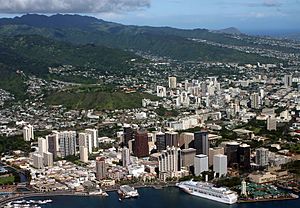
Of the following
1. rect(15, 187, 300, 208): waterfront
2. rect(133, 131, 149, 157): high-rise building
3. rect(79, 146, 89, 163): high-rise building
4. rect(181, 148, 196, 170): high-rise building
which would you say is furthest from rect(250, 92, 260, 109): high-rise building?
rect(15, 187, 300, 208): waterfront

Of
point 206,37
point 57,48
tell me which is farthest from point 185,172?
point 206,37

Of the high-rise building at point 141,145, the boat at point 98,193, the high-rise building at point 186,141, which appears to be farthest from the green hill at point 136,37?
the boat at point 98,193

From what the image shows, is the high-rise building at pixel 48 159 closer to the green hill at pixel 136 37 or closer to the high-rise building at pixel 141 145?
the high-rise building at pixel 141 145

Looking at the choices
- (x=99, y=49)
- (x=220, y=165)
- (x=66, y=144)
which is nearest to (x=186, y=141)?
(x=220, y=165)

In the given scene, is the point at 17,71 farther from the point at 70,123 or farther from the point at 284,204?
the point at 284,204

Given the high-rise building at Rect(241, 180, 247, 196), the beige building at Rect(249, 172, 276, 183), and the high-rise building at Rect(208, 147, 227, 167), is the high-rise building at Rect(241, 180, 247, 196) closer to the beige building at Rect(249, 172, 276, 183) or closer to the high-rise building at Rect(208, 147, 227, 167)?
the beige building at Rect(249, 172, 276, 183)

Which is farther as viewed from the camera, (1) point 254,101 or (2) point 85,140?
(1) point 254,101

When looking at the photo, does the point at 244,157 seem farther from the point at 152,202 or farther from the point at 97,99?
the point at 97,99

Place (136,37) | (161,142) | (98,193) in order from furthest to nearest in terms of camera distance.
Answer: (136,37) → (161,142) → (98,193)
